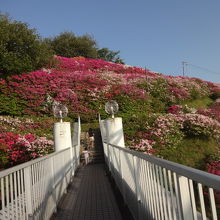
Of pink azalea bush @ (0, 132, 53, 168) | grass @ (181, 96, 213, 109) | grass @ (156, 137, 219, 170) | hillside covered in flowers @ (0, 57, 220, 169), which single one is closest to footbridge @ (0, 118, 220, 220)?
pink azalea bush @ (0, 132, 53, 168)

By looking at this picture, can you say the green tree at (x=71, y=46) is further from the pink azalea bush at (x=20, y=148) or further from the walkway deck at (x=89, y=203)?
the walkway deck at (x=89, y=203)

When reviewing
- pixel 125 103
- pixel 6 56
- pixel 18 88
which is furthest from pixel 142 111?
pixel 6 56

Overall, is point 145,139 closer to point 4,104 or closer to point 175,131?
point 175,131

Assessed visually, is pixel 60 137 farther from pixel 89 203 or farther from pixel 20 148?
pixel 89 203

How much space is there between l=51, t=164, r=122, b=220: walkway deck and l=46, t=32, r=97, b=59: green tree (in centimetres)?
3422

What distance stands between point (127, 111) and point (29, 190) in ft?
42.5

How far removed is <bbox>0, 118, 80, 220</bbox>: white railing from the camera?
2.07 m

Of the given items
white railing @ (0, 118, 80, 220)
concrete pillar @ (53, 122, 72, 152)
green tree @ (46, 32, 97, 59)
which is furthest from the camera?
green tree @ (46, 32, 97, 59)

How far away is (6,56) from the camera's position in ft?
55.8

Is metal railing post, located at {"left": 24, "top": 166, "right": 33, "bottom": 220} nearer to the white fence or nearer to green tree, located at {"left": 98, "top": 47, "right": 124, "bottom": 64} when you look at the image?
the white fence

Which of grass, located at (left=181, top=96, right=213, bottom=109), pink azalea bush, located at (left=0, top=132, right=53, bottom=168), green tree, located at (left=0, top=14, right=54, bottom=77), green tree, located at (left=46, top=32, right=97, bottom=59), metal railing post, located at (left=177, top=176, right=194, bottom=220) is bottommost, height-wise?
pink azalea bush, located at (left=0, top=132, right=53, bottom=168)

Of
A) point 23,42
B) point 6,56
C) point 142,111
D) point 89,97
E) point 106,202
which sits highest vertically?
point 23,42

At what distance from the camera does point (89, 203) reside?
4.89 meters

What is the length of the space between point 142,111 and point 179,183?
47.3 feet
